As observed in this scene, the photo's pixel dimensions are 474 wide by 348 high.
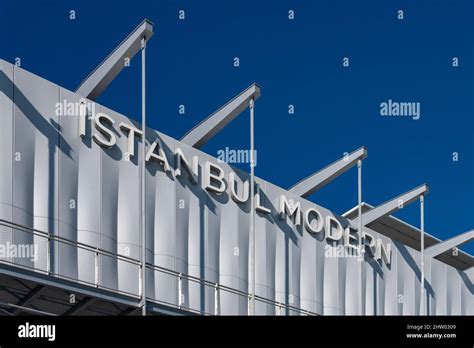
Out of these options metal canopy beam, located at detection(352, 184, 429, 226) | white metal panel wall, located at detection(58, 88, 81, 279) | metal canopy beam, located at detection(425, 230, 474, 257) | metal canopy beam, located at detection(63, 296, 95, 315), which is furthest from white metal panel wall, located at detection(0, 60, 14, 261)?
metal canopy beam, located at detection(425, 230, 474, 257)

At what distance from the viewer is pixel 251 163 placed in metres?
34.8

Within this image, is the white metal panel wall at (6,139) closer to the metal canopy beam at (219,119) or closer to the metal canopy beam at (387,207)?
the metal canopy beam at (219,119)

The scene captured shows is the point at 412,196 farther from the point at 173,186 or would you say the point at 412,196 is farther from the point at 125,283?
the point at 125,283

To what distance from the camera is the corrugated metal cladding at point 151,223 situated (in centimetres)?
2806

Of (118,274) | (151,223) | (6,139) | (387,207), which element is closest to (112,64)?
(6,139)

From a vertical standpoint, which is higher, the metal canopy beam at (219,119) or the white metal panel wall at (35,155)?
the metal canopy beam at (219,119)

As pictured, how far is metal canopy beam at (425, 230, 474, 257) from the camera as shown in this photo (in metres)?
47.1

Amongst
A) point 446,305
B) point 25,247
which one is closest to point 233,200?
point 25,247

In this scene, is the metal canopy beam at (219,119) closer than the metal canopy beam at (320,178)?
Yes

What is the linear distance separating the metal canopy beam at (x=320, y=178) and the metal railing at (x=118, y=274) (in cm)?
510

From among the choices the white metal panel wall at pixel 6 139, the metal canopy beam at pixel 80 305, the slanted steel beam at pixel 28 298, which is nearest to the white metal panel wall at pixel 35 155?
the white metal panel wall at pixel 6 139

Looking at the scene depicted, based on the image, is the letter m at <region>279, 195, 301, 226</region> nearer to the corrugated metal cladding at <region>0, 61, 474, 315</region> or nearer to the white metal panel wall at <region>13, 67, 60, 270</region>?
the corrugated metal cladding at <region>0, 61, 474, 315</region>

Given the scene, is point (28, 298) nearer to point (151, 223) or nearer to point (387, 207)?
point (151, 223)

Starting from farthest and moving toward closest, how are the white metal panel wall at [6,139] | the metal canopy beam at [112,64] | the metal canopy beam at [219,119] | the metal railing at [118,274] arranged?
the metal canopy beam at [219,119]
the metal canopy beam at [112,64]
the white metal panel wall at [6,139]
the metal railing at [118,274]
